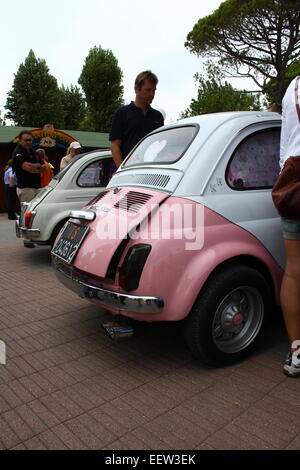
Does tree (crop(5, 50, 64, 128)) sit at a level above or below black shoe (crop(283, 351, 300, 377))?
above

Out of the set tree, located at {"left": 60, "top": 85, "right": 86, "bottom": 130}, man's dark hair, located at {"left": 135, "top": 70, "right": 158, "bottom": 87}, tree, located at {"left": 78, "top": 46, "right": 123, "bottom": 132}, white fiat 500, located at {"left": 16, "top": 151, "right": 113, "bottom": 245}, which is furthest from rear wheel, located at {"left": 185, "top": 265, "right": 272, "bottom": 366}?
tree, located at {"left": 60, "top": 85, "right": 86, "bottom": 130}

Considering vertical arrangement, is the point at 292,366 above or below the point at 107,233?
below

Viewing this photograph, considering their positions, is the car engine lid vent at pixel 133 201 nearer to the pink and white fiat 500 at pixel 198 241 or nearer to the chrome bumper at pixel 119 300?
the pink and white fiat 500 at pixel 198 241

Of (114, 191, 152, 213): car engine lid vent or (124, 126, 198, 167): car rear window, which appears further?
(124, 126, 198, 167): car rear window

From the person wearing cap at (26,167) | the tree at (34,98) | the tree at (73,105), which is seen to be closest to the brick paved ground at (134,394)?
the person wearing cap at (26,167)

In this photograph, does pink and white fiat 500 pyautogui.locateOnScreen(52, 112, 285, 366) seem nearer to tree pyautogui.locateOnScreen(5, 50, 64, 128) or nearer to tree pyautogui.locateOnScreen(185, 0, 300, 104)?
tree pyautogui.locateOnScreen(185, 0, 300, 104)

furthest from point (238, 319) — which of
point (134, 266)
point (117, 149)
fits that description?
point (117, 149)

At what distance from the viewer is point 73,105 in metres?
44.3

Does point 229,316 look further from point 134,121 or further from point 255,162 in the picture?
point 134,121

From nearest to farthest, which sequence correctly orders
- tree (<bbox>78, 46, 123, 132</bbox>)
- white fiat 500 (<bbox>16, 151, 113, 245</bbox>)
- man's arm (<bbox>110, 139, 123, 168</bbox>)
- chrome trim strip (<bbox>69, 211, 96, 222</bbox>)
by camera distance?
chrome trim strip (<bbox>69, 211, 96, 222</bbox>)
man's arm (<bbox>110, 139, 123, 168</bbox>)
white fiat 500 (<bbox>16, 151, 113, 245</bbox>)
tree (<bbox>78, 46, 123, 132</bbox>)

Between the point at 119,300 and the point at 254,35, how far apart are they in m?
21.7

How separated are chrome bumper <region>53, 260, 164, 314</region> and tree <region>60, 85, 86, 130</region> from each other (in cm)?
4415

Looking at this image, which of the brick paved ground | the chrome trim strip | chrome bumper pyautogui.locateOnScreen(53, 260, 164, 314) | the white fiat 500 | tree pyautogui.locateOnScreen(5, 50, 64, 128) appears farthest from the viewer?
tree pyautogui.locateOnScreen(5, 50, 64, 128)

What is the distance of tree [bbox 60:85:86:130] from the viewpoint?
43906 mm
